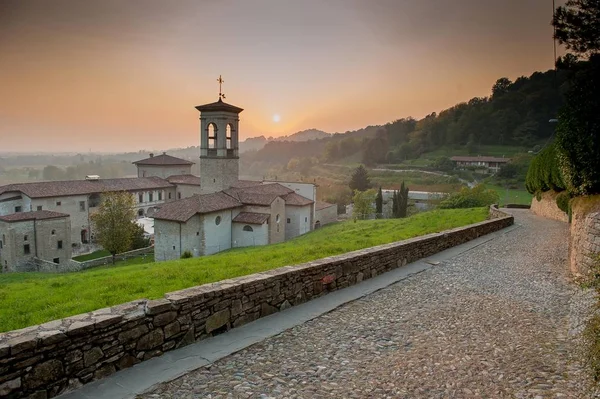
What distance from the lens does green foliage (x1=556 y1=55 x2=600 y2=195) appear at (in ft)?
40.2

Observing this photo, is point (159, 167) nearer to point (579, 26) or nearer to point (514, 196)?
point (514, 196)

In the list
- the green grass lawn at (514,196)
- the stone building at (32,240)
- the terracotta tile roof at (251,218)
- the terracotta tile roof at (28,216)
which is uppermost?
the green grass lawn at (514,196)

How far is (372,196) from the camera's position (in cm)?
6131

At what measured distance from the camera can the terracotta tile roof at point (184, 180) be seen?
57.0 m

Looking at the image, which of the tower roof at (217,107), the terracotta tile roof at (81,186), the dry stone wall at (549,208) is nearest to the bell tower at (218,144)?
the tower roof at (217,107)

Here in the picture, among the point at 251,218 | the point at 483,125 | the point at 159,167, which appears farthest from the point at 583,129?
the point at 483,125

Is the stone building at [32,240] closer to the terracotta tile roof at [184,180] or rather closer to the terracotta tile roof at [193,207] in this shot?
the terracotta tile roof at [193,207]

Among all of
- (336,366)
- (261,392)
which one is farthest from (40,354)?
(336,366)

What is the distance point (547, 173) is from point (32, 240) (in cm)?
4336

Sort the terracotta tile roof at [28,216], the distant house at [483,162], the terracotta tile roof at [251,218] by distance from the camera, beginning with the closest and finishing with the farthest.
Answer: the terracotta tile roof at [251,218] → the terracotta tile roof at [28,216] → the distant house at [483,162]

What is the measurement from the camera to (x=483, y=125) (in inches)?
Result: 3794

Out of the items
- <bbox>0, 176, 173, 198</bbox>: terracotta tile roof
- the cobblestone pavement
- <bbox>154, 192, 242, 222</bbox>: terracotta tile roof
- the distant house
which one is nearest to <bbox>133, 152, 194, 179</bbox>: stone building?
<bbox>0, 176, 173, 198</bbox>: terracotta tile roof

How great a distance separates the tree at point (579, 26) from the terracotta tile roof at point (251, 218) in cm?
2438

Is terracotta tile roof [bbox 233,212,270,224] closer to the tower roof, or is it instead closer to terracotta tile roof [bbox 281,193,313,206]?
terracotta tile roof [bbox 281,193,313,206]
